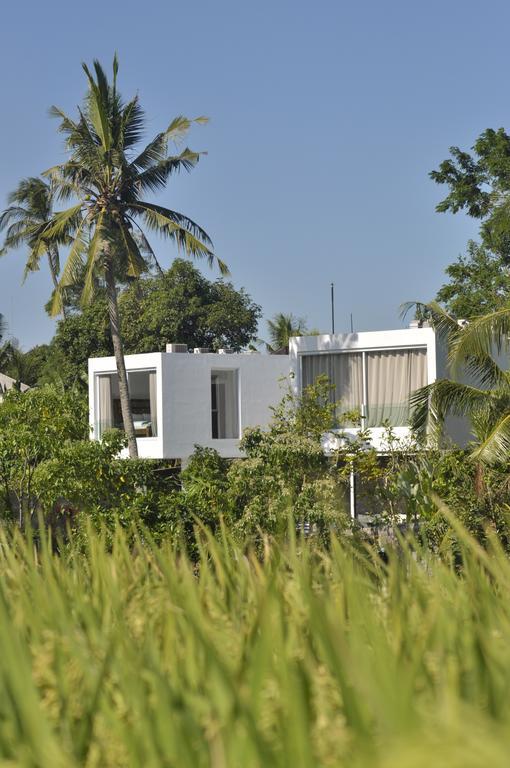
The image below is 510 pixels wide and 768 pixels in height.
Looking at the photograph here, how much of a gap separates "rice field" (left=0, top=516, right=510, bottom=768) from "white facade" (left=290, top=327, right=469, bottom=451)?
1045 inches

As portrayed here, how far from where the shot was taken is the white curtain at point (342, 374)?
30500 millimetres

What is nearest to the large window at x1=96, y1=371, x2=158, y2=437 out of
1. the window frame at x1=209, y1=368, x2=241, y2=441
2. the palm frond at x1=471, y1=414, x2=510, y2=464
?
the window frame at x1=209, y1=368, x2=241, y2=441

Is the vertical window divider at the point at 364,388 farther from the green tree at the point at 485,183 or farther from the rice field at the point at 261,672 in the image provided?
the rice field at the point at 261,672

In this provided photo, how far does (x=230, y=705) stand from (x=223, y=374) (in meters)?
32.6

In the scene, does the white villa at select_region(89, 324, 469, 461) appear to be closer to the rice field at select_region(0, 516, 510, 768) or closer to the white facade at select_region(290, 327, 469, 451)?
the white facade at select_region(290, 327, 469, 451)

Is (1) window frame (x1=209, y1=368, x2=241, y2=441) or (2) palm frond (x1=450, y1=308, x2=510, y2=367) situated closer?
(2) palm frond (x1=450, y1=308, x2=510, y2=367)

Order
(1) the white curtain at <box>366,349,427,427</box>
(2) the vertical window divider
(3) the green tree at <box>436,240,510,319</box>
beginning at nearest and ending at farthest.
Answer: (1) the white curtain at <box>366,349,427,427</box> < (2) the vertical window divider < (3) the green tree at <box>436,240,510,319</box>

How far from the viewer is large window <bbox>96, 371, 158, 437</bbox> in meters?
33.8

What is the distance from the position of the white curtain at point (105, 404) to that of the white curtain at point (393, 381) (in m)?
8.31

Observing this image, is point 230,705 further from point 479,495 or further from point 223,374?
point 223,374

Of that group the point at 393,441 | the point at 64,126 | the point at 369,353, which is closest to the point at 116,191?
the point at 64,126

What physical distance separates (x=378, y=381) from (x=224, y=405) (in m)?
5.57

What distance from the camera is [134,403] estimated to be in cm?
3659

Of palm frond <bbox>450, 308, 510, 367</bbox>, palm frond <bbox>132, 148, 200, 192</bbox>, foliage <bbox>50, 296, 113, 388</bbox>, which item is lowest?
palm frond <bbox>450, 308, 510, 367</bbox>
